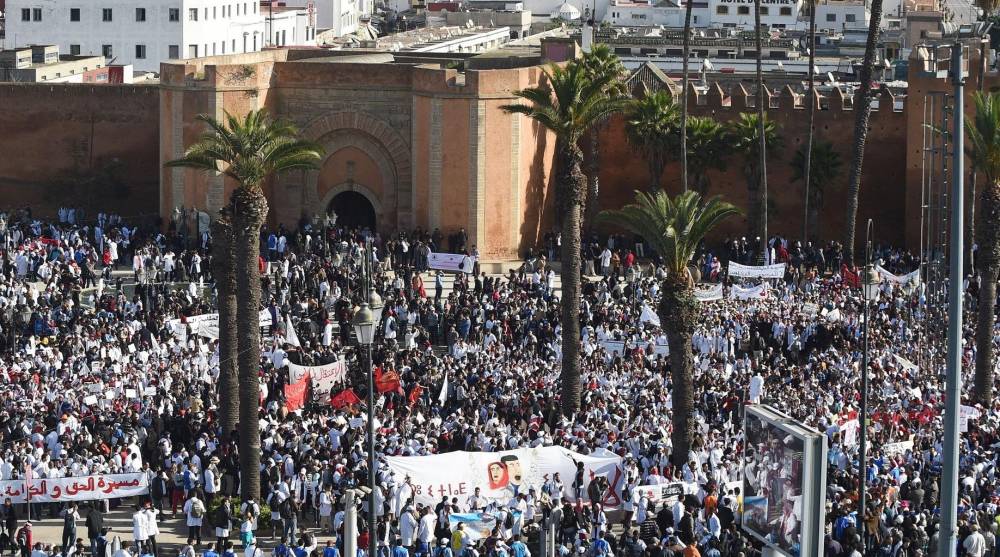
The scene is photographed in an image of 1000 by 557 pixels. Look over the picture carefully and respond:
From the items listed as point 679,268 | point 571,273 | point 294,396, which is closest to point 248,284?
point 294,396

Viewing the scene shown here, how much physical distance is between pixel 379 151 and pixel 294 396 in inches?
656

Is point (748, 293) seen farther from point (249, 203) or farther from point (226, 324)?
point (249, 203)

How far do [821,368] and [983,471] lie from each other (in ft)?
25.4

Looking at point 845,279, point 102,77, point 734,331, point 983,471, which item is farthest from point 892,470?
point 102,77

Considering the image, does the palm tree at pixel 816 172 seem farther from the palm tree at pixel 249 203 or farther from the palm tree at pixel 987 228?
the palm tree at pixel 249 203

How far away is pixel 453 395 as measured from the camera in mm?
39906

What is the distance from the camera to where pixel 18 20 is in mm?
91562

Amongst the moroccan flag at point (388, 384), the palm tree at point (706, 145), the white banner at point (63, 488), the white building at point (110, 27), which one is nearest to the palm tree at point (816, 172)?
the palm tree at point (706, 145)

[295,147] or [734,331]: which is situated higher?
[295,147]

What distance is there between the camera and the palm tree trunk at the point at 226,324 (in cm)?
3738

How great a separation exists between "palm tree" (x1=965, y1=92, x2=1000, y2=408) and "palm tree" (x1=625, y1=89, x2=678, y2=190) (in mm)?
14896

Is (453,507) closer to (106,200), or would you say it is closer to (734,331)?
(734,331)

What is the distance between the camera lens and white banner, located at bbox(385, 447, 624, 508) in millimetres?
33500

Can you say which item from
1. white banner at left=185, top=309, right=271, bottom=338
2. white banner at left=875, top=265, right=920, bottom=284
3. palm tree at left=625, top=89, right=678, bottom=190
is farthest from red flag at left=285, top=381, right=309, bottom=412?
palm tree at left=625, top=89, right=678, bottom=190
